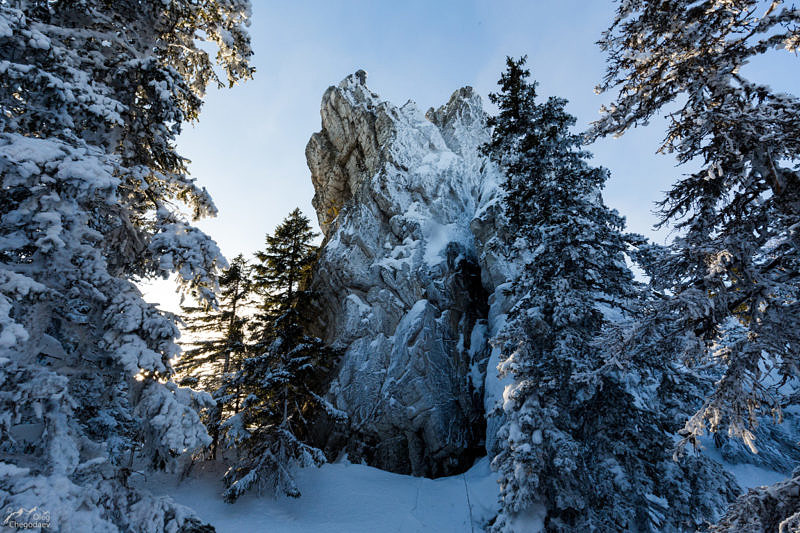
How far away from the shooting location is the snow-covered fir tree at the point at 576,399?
816cm

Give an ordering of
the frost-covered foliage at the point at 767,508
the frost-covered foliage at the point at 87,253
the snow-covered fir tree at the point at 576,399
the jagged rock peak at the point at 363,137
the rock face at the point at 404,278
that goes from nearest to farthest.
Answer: the frost-covered foliage at the point at 767,508, the frost-covered foliage at the point at 87,253, the snow-covered fir tree at the point at 576,399, the rock face at the point at 404,278, the jagged rock peak at the point at 363,137

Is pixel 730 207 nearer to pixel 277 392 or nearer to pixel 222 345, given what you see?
pixel 277 392

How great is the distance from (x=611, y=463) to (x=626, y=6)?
9.45 metres

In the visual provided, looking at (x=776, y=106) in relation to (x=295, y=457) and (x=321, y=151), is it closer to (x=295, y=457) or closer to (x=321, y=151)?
(x=295, y=457)

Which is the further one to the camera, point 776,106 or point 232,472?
point 232,472

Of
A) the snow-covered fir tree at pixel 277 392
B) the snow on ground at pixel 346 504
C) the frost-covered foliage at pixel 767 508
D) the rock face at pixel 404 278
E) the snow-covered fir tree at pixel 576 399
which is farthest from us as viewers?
the rock face at pixel 404 278

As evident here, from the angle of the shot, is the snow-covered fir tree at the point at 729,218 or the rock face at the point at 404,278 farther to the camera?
the rock face at the point at 404,278

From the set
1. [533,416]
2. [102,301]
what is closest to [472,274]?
[533,416]

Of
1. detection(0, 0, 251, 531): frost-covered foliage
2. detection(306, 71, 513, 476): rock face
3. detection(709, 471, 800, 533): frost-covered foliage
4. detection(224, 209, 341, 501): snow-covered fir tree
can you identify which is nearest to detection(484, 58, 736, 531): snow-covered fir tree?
detection(306, 71, 513, 476): rock face

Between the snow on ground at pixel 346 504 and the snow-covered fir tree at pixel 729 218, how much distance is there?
11.8 meters

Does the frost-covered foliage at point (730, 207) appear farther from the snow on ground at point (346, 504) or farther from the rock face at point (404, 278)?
the snow on ground at point (346, 504)

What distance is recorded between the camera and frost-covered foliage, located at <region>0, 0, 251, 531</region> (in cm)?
415

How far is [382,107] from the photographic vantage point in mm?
34531

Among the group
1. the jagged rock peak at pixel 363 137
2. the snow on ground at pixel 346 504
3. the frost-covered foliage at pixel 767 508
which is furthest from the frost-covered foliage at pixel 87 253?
the jagged rock peak at pixel 363 137
